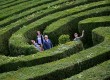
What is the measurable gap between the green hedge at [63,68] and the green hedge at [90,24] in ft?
16.4

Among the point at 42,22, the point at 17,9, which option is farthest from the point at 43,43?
the point at 17,9

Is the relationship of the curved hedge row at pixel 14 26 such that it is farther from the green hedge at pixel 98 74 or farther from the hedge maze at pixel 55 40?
the green hedge at pixel 98 74

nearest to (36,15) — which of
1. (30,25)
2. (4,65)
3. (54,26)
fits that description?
(30,25)

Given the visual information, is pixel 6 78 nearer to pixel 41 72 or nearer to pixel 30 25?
pixel 41 72

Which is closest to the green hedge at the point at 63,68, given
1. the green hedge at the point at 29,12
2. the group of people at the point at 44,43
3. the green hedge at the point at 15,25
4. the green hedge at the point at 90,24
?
the group of people at the point at 44,43

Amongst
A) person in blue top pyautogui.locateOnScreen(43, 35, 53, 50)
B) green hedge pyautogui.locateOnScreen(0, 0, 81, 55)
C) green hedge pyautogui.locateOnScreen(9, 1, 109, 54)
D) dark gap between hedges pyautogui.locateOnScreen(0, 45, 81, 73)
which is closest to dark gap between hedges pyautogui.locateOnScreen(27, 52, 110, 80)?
dark gap between hedges pyautogui.locateOnScreen(0, 45, 81, 73)

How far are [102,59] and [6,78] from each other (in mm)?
4015

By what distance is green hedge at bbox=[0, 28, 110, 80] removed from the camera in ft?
46.3

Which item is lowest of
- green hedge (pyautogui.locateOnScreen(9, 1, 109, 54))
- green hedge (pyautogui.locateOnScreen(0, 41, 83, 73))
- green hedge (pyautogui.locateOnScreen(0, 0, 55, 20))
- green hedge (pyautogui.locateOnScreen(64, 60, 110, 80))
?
green hedge (pyautogui.locateOnScreen(0, 0, 55, 20))

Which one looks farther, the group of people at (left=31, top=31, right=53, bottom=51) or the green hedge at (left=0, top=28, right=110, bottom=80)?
the group of people at (left=31, top=31, right=53, bottom=51)

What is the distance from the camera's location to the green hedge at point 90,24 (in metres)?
20.0

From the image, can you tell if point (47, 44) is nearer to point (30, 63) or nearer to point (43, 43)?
point (43, 43)

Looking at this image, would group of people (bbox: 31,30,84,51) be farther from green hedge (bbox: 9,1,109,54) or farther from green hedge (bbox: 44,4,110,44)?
green hedge (bbox: 9,1,109,54)

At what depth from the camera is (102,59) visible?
14.8 meters
